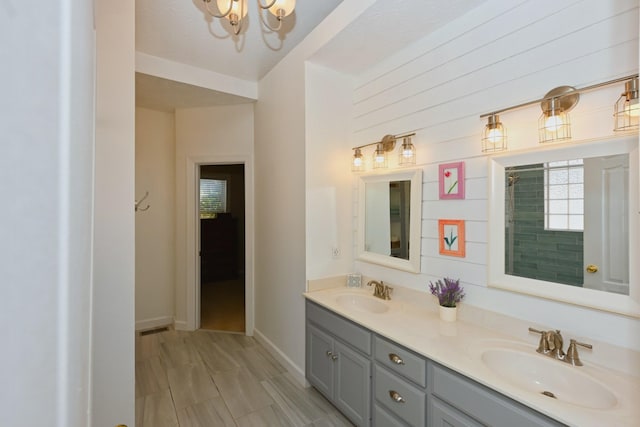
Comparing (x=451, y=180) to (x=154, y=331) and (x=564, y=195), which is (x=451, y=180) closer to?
(x=564, y=195)

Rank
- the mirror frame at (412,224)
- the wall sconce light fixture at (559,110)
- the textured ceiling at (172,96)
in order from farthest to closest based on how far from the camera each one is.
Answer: the textured ceiling at (172,96)
the mirror frame at (412,224)
the wall sconce light fixture at (559,110)

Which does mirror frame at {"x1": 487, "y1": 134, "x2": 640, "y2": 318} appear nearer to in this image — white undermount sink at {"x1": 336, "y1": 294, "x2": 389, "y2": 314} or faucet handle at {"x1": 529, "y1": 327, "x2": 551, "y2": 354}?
faucet handle at {"x1": 529, "y1": 327, "x2": 551, "y2": 354}

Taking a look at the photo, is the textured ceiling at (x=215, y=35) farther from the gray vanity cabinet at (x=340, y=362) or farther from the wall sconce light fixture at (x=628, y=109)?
the gray vanity cabinet at (x=340, y=362)

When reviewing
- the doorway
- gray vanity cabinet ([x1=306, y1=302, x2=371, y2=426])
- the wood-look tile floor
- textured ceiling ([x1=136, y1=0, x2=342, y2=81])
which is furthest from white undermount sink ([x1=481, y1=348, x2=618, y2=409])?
the doorway

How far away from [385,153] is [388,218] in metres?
0.52

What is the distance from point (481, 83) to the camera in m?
1.79

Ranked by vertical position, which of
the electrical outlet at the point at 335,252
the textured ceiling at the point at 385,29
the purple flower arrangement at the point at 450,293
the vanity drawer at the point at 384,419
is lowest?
the vanity drawer at the point at 384,419

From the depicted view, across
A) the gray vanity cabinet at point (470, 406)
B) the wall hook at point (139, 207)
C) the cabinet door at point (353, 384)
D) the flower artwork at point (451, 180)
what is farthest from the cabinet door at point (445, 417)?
the wall hook at point (139, 207)

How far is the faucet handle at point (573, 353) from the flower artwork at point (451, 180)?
2.95 ft

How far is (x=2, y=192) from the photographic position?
141 millimetres

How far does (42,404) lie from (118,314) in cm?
183

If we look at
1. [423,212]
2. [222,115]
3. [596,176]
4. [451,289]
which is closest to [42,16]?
[596,176]

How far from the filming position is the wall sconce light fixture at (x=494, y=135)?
1.66 meters

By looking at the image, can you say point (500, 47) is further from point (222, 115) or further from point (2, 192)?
point (222, 115)
